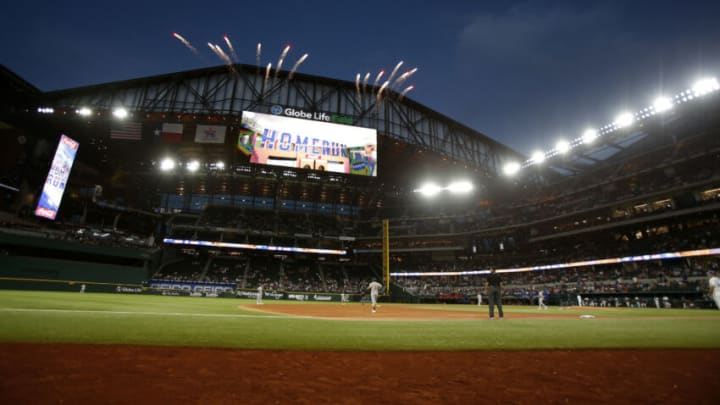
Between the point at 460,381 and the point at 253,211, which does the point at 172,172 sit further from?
the point at 460,381

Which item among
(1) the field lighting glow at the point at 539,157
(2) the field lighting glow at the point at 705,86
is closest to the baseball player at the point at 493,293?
(2) the field lighting glow at the point at 705,86

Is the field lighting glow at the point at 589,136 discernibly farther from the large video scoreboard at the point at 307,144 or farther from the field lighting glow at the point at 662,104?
the large video scoreboard at the point at 307,144

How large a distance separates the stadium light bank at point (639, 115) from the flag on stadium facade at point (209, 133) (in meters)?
34.7

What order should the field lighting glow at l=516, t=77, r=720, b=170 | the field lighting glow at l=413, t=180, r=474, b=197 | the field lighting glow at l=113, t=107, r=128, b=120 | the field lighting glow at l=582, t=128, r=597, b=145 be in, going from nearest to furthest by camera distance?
the field lighting glow at l=516, t=77, r=720, b=170 < the field lighting glow at l=582, t=128, r=597, b=145 < the field lighting glow at l=113, t=107, r=128, b=120 < the field lighting glow at l=413, t=180, r=474, b=197

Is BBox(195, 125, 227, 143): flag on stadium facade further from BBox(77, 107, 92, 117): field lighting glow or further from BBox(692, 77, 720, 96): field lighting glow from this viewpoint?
BBox(692, 77, 720, 96): field lighting glow

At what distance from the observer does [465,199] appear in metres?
56.3

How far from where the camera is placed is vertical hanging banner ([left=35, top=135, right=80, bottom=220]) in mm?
31672

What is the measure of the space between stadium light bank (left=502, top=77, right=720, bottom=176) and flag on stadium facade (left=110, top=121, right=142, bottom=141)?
4320cm

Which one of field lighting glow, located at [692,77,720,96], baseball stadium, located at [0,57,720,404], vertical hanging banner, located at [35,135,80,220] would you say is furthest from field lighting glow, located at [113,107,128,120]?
field lighting glow, located at [692,77,720,96]

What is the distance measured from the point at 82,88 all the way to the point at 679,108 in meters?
57.1

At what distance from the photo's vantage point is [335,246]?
5381 cm

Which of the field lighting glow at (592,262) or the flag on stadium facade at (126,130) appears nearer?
the field lighting glow at (592,262)

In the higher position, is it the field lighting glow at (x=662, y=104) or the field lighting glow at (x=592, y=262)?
the field lighting glow at (x=662, y=104)

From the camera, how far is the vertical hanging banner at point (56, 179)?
31.7m
